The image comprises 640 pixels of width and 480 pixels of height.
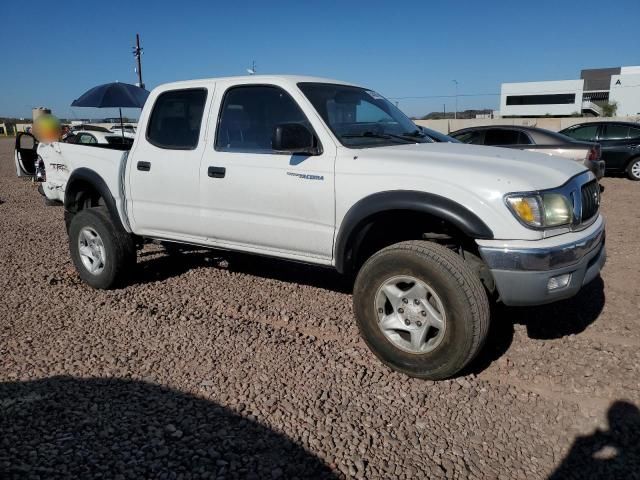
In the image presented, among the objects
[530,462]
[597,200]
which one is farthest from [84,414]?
[597,200]

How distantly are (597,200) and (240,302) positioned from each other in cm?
300

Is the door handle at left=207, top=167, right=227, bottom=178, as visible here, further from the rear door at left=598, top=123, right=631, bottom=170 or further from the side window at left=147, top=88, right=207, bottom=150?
the rear door at left=598, top=123, right=631, bottom=170

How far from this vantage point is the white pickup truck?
10.2ft

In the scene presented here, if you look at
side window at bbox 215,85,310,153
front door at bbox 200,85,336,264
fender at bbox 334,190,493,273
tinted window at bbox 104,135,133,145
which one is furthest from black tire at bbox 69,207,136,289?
fender at bbox 334,190,493,273

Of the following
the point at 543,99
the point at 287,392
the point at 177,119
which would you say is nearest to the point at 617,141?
the point at 177,119

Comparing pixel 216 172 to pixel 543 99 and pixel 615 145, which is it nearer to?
pixel 615 145

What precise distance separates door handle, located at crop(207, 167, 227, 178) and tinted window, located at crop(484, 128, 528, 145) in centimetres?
788

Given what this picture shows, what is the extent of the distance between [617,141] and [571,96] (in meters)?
66.6

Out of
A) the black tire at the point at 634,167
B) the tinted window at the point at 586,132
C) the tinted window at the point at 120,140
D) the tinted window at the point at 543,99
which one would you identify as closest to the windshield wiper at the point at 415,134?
the tinted window at the point at 120,140

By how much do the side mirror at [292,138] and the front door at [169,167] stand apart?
39.5 inches

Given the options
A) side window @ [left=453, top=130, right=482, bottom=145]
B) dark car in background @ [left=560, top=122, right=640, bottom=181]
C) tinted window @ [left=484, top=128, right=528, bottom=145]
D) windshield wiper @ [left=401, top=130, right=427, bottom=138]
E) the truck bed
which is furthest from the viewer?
dark car in background @ [left=560, top=122, right=640, bottom=181]

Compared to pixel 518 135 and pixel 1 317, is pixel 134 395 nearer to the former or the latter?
pixel 1 317

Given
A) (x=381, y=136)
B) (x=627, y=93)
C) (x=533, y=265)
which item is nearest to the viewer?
(x=533, y=265)

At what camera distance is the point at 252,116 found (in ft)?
13.9
